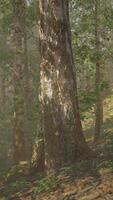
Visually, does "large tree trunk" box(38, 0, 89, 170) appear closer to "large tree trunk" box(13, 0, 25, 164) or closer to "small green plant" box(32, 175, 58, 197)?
"small green plant" box(32, 175, 58, 197)

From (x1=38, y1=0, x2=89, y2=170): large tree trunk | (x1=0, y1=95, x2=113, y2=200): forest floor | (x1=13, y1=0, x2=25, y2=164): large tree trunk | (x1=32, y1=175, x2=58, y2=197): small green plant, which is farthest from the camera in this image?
(x1=13, y1=0, x2=25, y2=164): large tree trunk

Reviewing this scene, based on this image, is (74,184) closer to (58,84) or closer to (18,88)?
(58,84)

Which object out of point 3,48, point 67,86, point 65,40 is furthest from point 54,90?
point 3,48

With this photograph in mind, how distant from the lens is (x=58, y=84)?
1045 centimetres

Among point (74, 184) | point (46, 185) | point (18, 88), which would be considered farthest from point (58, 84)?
point (18, 88)

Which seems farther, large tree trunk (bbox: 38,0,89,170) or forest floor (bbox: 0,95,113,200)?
large tree trunk (bbox: 38,0,89,170)

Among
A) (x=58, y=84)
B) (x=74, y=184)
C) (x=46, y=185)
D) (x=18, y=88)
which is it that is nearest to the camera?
(x=74, y=184)

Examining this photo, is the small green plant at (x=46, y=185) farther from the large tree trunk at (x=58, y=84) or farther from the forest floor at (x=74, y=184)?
the large tree trunk at (x=58, y=84)

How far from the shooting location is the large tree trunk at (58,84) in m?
10.4

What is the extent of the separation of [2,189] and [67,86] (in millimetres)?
3440

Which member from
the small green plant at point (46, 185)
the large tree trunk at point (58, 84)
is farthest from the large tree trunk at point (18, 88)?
the small green plant at point (46, 185)

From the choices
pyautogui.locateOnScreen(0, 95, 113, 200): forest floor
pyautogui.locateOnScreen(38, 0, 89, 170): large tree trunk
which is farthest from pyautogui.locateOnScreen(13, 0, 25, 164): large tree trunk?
pyautogui.locateOnScreen(38, 0, 89, 170): large tree trunk

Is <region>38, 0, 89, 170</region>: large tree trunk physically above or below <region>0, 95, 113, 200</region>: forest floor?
above

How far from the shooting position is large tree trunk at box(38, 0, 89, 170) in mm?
10398
